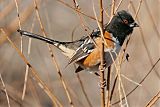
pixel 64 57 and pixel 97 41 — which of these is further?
pixel 64 57

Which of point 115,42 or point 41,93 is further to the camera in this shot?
point 41,93

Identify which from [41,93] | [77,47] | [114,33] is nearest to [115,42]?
[114,33]

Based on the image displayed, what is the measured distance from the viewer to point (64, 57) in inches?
316

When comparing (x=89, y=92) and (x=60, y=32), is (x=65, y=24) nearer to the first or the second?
(x=60, y=32)

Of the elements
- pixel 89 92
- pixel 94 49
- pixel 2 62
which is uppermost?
pixel 2 62

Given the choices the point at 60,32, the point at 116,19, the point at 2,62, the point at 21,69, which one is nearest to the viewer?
the point at 116,19

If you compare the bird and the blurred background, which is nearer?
the bird

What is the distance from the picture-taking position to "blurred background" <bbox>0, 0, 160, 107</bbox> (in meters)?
3.57

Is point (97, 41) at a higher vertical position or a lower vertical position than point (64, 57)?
lower

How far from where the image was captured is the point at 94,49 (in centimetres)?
370

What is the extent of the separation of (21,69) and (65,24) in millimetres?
2042

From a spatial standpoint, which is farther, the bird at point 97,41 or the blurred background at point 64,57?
the blurred background at point 64,57

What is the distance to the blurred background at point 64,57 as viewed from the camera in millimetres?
3570

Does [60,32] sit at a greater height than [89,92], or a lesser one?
greater
